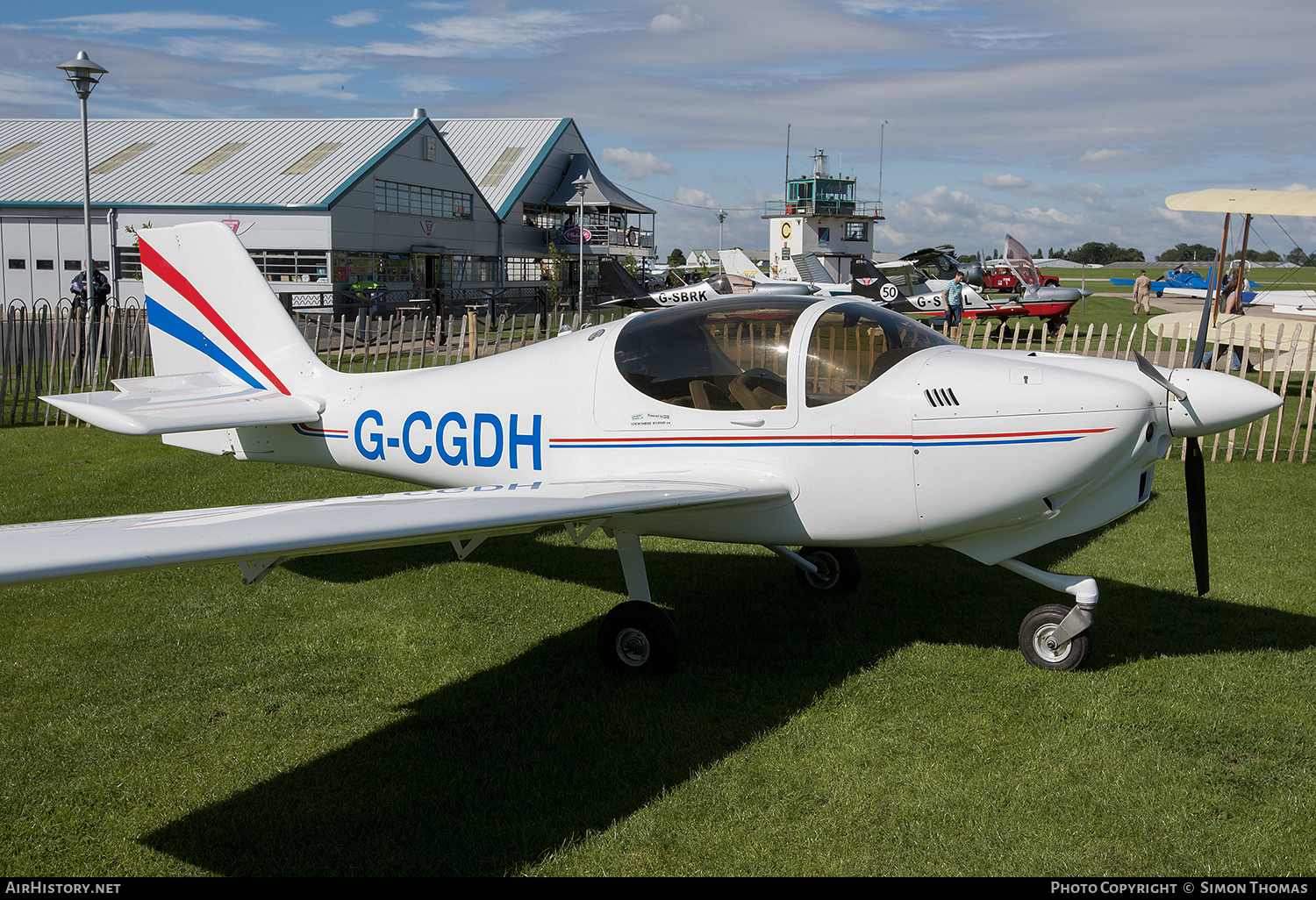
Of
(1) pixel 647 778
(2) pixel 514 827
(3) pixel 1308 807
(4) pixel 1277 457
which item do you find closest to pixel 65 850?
(2) pixel 514 827

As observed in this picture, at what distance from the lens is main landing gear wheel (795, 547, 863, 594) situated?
655 cm

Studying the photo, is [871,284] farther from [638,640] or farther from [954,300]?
[638,640]

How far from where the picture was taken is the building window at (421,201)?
35.0 meters

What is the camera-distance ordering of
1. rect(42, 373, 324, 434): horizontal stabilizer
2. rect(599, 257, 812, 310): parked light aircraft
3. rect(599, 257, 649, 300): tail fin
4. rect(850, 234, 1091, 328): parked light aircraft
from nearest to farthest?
rect(42, 373, 324, 434): horizontal stabilizer
rect(850, 234, 1091, 328): parked light aircraft
rect(599, 257, 812, 310): parked light aircraft
rect(599, 257, 649, 300): tail fin

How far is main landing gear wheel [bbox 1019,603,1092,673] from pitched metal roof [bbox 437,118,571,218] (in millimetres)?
42582

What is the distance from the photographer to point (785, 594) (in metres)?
6.56

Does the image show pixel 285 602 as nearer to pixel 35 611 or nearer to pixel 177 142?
pixel 35 611

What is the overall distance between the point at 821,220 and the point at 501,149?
23.2 metres

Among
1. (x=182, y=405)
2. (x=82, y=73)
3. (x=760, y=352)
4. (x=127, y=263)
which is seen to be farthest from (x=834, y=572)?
(x=127, y=263)

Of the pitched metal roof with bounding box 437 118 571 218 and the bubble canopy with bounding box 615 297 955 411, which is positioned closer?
the bubble canopy with bounding box 615 297 955 411

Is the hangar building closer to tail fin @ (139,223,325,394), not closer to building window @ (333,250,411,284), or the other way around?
building window @ (333,250,411,284)

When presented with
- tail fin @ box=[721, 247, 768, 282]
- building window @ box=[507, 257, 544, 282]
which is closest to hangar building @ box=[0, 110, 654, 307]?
building window @ box=[507, 257, 544, 282]

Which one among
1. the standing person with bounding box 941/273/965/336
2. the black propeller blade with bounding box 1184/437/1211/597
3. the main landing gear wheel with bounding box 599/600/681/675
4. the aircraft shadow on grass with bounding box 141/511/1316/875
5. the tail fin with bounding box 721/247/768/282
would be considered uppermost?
the tail fin with bounding box 721/247/768/282

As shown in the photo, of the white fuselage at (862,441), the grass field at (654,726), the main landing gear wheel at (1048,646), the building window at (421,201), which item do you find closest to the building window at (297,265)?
the building window at (421,201)
